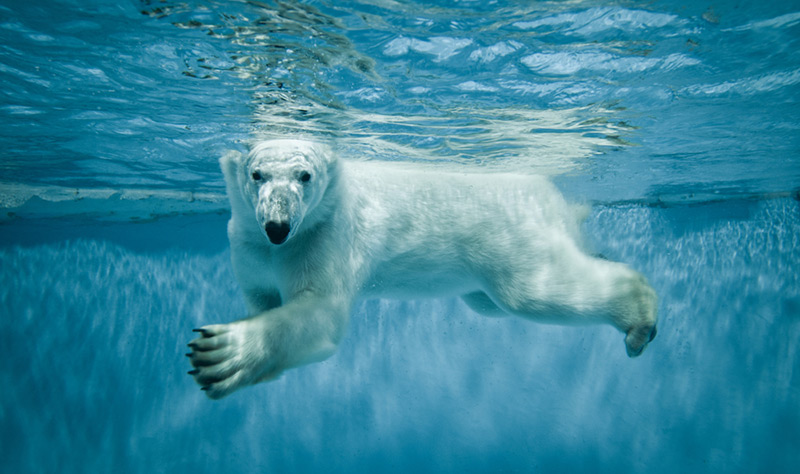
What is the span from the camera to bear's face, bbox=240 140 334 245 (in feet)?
7.81

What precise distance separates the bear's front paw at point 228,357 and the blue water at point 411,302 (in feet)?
8.37

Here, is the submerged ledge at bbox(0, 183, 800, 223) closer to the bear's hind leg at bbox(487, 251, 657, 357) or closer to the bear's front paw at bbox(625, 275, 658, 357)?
the bear's hind leg at bbox(487, 251, 657, 357)

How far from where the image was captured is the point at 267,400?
12.1 meters

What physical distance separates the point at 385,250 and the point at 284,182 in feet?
3.46

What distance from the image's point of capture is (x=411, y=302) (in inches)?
464

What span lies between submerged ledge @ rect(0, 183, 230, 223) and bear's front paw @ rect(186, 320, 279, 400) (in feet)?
32.5

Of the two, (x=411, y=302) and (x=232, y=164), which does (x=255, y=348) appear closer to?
(x=232, y=164)

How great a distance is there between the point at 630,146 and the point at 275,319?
690cm

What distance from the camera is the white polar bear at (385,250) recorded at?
2484 mm

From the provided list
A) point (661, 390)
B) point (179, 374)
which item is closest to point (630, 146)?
point (661, 390)

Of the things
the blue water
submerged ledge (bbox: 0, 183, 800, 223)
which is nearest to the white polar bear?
the blue water

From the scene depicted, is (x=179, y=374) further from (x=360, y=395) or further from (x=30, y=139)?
(x=30, y=139)

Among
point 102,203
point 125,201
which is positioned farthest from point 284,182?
point 102,203

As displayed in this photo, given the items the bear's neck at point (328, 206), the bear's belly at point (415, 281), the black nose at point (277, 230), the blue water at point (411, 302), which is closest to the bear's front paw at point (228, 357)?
the black nose at point (277, 230)
